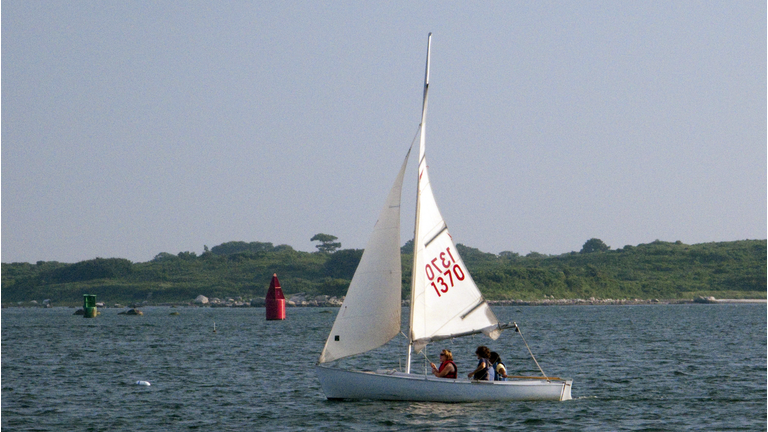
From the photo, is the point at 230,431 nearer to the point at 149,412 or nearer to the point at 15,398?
the point at 149,412

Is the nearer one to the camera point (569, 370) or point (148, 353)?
point (569, 370)

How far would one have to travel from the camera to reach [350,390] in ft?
95.8

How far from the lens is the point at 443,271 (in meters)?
29.7

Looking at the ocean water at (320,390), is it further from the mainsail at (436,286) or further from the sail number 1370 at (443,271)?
the sail number 1370 at (443,271)

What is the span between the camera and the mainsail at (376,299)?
28.7 meters

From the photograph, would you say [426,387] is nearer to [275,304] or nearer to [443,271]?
[443,271]

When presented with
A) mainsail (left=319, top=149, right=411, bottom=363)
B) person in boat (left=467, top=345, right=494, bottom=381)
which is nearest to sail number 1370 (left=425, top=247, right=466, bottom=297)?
mainsail (left=319, top=149, right=411, bottom=363)

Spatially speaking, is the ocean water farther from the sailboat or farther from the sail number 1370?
the sail number 1370

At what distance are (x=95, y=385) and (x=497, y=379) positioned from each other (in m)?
18.7

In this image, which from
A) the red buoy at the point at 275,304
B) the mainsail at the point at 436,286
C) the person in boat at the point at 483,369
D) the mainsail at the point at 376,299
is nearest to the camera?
the mainsail at the point at 376,299

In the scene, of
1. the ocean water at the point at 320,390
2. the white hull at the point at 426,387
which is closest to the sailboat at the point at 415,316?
the white hull at the point at 426,387

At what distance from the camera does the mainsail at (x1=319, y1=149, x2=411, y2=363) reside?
2873 centimetres

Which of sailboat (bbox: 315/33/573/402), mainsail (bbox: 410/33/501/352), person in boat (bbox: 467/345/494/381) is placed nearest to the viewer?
sailboat (bbox: 315/33/573/402)

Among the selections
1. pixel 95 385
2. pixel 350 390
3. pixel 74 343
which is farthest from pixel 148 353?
pixel 350 390
